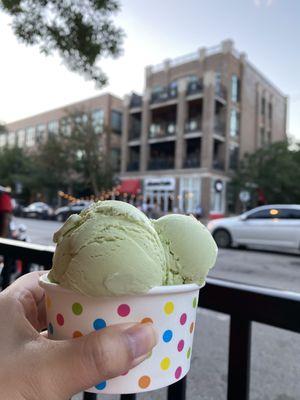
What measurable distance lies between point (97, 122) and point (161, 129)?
5338mm

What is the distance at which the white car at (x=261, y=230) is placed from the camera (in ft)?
26.6

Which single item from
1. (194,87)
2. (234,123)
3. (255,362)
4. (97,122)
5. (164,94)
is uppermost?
(194,87)

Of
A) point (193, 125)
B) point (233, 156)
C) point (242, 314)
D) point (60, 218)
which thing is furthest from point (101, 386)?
point (233, 156)

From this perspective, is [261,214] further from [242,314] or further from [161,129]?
[161,129]

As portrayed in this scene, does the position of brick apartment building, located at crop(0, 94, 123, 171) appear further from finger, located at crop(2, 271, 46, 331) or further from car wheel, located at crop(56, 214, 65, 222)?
finger, located at crop(2, 271, 46, 331)

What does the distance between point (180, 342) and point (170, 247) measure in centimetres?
20

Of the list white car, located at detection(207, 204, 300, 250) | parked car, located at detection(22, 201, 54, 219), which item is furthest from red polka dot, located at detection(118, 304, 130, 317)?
parked car, located at detection(22, 201, 54, 219)

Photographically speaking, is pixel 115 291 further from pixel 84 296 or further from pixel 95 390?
pixel 95 390

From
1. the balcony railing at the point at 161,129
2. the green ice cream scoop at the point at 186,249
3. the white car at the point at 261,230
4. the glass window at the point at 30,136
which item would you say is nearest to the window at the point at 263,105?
the balcony railing at the point at 161,129

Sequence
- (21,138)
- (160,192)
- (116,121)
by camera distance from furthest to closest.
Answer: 1. (21,138)
2. (116,121)
3. (160,192)

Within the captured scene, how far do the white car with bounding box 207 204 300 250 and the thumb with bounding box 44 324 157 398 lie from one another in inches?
258

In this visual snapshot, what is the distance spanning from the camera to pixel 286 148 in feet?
78.9

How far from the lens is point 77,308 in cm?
69

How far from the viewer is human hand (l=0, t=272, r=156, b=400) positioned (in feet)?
2.07
